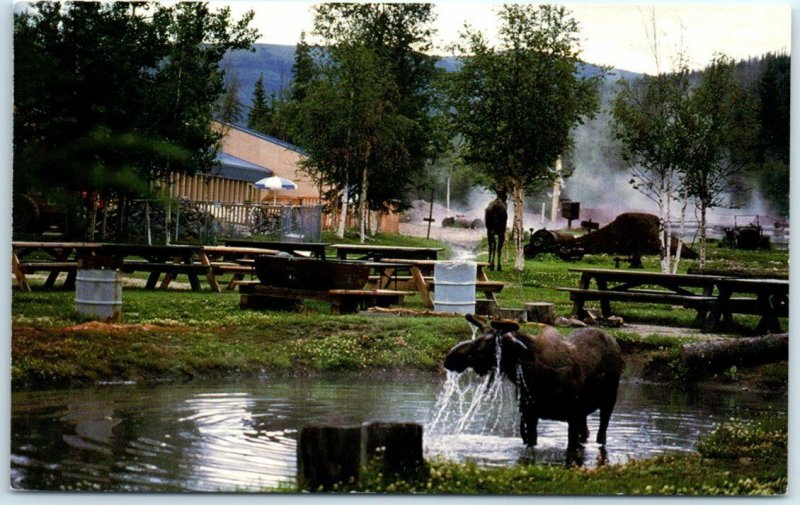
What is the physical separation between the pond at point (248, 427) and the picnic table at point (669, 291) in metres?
0.56

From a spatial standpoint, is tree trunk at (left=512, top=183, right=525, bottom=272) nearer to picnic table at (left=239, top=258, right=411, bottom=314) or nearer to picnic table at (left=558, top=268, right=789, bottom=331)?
picnic table at (left=558, top=268, right=789, bottom=331)

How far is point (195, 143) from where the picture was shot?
881cm

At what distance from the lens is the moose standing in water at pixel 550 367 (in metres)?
7.16

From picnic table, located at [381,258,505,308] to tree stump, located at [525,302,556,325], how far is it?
24 cm

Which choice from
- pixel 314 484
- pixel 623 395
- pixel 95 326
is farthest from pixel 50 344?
pixel 623 395

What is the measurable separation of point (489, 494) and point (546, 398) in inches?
24.6

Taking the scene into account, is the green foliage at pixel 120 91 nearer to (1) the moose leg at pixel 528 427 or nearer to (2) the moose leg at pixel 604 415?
(1) the moose leg at pixel 528 427

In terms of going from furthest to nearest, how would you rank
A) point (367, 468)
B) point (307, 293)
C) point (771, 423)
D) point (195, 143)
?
point (307, 293), point (195, 143), point (771, 423), point (367, 468)

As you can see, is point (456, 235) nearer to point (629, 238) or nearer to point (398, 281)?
point (398, 281)

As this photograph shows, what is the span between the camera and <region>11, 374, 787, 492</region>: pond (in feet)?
23.9

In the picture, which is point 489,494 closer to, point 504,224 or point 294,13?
point 504,224

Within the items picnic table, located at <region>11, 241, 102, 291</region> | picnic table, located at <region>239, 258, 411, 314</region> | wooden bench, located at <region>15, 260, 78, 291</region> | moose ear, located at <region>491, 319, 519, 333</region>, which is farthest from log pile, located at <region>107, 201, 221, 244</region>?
moose ear, located at <region>491, 319, 519, 333</region>

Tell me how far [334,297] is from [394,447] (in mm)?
2481

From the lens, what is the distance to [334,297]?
9.47 m
